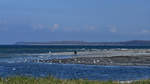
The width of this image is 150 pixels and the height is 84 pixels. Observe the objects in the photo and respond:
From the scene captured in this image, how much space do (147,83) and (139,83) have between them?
0.41 meters

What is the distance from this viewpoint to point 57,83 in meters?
19.3

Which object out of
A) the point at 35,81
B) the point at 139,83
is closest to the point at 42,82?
the point at 35,81

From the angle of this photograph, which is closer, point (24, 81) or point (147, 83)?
point (24, 81)

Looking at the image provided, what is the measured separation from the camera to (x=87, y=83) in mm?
20750

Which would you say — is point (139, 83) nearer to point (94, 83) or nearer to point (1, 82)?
point (94, 83)

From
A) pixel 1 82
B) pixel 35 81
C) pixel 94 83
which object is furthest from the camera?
pixel 94 83

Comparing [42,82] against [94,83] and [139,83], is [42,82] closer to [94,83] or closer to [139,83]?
[94,83]

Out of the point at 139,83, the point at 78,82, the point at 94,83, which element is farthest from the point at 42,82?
the point at 139,83

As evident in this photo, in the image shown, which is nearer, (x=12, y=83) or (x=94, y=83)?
(x=12, y=83)

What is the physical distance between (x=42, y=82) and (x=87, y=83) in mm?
2591

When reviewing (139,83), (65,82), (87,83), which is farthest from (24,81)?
(139,83)

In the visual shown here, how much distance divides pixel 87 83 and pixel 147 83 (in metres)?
3.47

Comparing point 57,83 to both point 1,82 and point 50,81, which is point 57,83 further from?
point 1,82

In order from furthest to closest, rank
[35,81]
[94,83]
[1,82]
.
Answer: [94,83], [35,81], [1,82]
